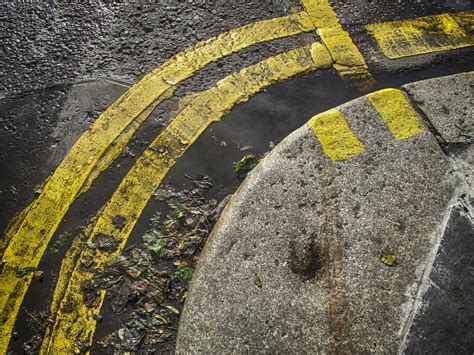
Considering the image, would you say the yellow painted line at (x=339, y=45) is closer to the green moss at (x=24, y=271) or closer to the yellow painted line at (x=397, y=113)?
the yellow painted line at (x=397, y=113)

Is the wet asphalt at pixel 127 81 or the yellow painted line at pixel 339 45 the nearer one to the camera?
the wet asphalt at pixel 127 81

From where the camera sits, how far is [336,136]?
2131 millimetres

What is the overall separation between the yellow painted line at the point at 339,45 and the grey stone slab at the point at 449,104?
527 mm

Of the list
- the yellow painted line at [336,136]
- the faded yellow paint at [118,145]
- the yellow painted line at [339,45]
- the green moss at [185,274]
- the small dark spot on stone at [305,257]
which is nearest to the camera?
the small dark spot on stone at [305,257]

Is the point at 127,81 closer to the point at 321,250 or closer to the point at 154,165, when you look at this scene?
the point at 154,165

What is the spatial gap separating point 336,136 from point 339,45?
1107mm

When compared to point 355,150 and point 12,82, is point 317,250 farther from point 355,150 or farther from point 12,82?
point 12,82

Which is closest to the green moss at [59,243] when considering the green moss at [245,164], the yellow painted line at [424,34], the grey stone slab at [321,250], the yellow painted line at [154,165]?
the yellow painted line at [154,165]

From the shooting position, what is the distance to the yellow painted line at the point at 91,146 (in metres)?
2.24

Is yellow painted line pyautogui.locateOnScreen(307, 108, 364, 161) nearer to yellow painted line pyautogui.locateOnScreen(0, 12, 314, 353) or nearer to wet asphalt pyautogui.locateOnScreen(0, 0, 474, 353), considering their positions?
wet asphalt pyautogui.locateOnScreen(0, 0, 474, 353)

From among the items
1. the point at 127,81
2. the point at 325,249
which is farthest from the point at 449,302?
the point at 127,81

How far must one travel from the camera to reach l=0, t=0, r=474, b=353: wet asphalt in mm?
2520

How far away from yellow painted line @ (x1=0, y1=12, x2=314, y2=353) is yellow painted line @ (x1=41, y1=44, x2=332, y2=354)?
0.66ft

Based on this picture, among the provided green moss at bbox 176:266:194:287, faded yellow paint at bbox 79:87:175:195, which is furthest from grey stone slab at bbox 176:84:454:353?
faded yellow paint at bbox 79:87:175:195
